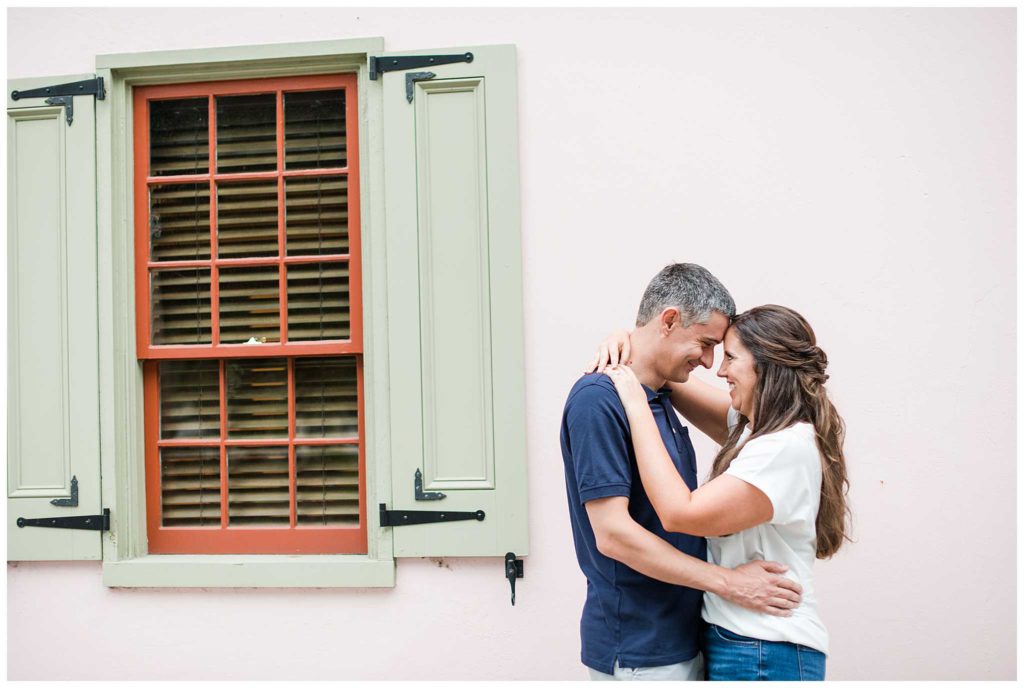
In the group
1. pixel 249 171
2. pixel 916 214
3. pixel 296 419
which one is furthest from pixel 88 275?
pixel 916 214

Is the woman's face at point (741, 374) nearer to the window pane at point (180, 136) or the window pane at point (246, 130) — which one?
the window pane at point (246, 130)

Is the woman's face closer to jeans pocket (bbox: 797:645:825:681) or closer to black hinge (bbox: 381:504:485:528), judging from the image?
jeans pocket (bbox: 797:645:825:681)

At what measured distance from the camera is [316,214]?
3479 millimetres

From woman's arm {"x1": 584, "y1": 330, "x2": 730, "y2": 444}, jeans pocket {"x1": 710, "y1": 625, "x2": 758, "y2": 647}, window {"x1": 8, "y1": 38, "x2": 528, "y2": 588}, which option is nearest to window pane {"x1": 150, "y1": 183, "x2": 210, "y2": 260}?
window {"x1": 8, "y1": 38, "x2": 528, "y2": 588}

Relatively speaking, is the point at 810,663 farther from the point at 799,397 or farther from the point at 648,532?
the point at 799,397

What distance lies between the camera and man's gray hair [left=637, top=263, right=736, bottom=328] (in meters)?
2.26

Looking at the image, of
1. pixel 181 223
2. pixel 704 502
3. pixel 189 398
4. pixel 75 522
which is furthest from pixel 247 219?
pixel 704 502

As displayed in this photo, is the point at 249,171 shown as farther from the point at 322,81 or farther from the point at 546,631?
the point at 546,631

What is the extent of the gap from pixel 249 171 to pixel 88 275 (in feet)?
2.58

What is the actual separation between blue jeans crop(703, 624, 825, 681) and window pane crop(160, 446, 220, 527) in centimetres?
234

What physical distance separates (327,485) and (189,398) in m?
0.72

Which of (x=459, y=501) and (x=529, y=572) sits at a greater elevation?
(x=459, y=501)

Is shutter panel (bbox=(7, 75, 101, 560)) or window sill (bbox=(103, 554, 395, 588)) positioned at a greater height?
shutter panel (bbox=(7, 75, 101, 560))

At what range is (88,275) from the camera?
3.42 meters
